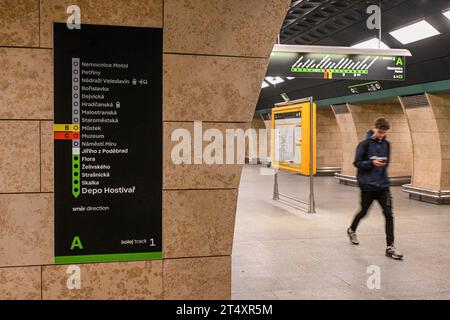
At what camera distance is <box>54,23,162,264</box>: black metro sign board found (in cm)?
274

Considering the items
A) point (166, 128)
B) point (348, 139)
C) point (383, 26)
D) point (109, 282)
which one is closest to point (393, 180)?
point (348, 139)

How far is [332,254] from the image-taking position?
19.4 feet

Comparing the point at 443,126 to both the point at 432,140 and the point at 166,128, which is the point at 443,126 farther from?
the point at 166,128

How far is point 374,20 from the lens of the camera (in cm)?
909

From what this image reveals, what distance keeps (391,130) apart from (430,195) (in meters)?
4.46

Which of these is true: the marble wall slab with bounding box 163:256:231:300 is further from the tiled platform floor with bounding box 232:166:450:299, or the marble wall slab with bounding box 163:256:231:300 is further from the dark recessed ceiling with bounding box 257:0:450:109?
the dark recessed ceiling with bounding box 257:0:450:109

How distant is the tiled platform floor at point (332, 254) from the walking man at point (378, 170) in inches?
15.5

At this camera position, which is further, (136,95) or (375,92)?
(375,92)

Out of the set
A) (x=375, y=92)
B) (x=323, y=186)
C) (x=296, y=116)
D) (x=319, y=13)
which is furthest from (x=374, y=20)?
(x=323, y=186)

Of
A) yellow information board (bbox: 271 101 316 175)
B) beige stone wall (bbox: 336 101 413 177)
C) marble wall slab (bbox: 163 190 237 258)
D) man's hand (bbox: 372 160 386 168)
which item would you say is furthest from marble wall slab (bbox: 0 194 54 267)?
beige stone wall (bbox: 336 101 413 177)

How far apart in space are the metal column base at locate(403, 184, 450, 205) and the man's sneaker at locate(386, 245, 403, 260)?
18.4 ft
